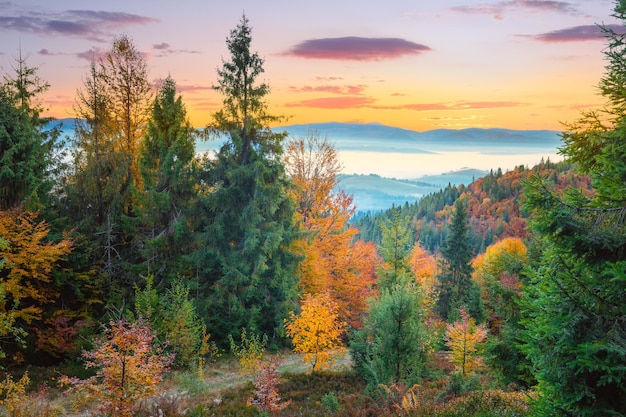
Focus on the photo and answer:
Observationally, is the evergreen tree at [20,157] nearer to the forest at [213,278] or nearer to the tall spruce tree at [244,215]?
the forest at [213,278]

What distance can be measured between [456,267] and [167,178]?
25889 mm

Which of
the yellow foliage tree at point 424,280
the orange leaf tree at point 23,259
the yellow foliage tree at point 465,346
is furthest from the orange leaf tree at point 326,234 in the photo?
the orange leaf tree at point 23,259

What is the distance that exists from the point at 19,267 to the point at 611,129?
20.9m

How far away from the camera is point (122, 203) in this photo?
23.7m

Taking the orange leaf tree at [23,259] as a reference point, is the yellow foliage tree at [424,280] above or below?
below

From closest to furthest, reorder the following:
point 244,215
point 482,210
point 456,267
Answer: point 244,215 < point 456,267 < point 482,210

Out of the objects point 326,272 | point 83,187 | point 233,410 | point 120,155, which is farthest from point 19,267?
point 326,272

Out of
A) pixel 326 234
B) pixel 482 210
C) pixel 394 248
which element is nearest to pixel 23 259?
pixel 326 234

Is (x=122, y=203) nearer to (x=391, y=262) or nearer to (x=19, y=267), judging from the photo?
(x=19, y=267)

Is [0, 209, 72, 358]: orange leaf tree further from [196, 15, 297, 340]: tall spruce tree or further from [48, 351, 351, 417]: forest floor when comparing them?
[196, 15, 297, 340]: tall spruce tree

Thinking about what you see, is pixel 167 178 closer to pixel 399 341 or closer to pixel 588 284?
pixel 399 341

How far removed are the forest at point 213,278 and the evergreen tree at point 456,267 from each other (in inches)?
183

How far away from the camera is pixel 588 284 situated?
275 inches

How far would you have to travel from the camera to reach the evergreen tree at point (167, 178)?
23156 mm
